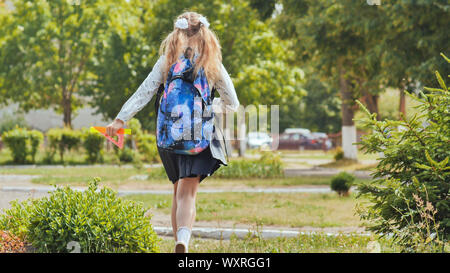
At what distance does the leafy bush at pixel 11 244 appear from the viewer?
172 inches

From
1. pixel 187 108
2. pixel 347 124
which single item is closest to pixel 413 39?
pixel 187 108

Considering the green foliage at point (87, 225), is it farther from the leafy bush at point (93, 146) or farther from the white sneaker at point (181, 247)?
the leafy bush at point (93, 146)

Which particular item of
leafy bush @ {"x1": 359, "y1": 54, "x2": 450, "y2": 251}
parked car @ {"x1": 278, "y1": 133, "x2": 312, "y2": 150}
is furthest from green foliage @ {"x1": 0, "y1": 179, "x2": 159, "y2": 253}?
parked car @ {"x1": 278, "y1": 133, "x2": 312, "y2": 150}

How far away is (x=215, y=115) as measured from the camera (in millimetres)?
4578

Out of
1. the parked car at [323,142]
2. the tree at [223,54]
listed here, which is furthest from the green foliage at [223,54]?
the parked car at [323,142]

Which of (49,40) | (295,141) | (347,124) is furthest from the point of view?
(295,141)

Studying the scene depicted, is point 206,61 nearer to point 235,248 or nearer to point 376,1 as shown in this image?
point 235,248

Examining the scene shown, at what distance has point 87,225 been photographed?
4270 millimetres

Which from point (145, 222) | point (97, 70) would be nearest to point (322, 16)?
point (145, 222)

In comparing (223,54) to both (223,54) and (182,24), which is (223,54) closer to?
(223,54)

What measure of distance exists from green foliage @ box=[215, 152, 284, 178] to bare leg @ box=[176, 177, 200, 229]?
11.8 metres

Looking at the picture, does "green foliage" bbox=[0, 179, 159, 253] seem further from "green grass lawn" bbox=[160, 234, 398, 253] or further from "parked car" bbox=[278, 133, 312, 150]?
"parked car" bbox=[278, 133, 312, 150]

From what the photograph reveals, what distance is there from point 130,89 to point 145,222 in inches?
914

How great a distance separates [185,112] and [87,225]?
1.09 metres
